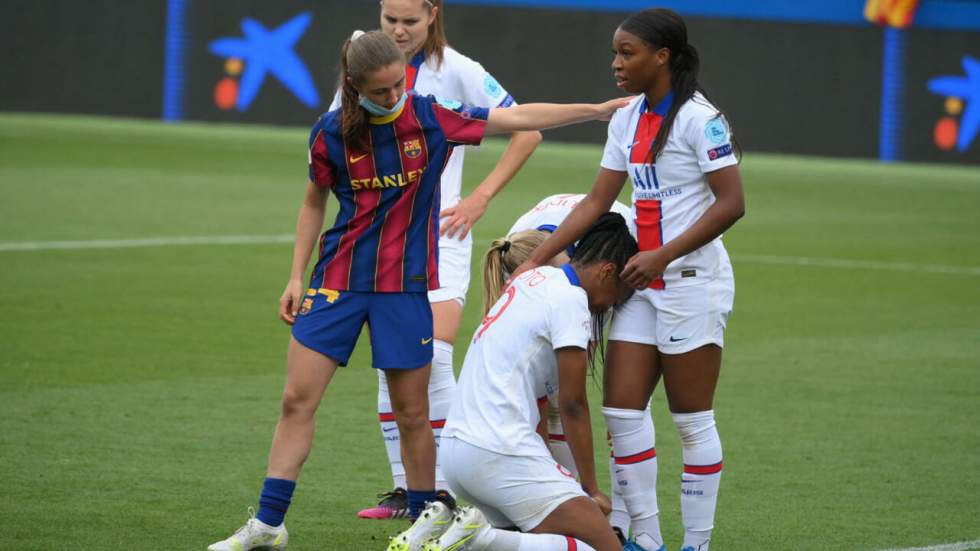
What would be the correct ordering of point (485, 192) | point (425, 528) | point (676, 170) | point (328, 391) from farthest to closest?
point (328, 391) → point (485, 192) → point (676, 170) → point (425, 528)

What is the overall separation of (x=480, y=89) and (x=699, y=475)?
200 cm

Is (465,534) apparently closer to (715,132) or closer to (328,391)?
(715,132)

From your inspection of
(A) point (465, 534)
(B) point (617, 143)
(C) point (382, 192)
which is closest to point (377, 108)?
(C) point (382, 192)

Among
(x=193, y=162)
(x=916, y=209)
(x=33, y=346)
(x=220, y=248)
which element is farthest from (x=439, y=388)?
(x=193, y=162)

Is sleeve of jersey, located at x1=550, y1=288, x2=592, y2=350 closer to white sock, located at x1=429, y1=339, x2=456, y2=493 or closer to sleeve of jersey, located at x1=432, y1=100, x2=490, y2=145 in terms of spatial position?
sleeve of jersey, located at x1=432, y1=100, x2=490, y2=145

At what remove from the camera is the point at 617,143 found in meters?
5.65

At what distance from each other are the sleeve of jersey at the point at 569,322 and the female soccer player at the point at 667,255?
13.1 inches

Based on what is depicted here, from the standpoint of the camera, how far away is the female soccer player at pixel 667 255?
17.6ft

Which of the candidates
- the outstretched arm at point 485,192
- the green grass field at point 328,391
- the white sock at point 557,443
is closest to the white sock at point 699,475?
the green grass field at point 328,391

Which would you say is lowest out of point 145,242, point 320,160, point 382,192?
point 145,242

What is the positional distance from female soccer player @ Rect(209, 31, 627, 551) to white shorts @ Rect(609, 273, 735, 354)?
0.73 metres

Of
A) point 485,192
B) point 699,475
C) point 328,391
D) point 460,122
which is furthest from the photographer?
point 328,391

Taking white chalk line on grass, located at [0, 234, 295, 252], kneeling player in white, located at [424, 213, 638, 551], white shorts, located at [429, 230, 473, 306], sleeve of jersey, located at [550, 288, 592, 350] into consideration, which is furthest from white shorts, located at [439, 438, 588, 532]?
white chalk line on grass, located at [0, 234, 295, 252]

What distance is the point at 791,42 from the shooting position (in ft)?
93.7
